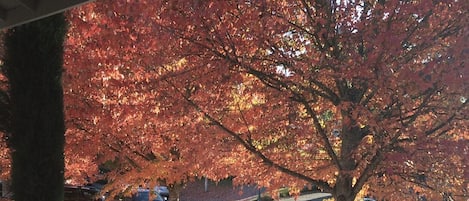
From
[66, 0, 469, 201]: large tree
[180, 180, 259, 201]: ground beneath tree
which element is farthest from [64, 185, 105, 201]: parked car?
[180, 180, 259, 201]: ground beneath tree

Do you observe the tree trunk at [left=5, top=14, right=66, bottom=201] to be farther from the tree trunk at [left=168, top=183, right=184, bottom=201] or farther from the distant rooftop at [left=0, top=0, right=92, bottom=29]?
the tree trunk at [left=168, top=183, right=184, bottom=201]

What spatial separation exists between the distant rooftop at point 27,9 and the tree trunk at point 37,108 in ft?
1.73

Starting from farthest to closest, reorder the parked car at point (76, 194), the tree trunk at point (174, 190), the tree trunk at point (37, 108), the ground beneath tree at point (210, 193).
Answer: the ground beneath tree at point (210, 193) < the parked car at point (76, 194) < the tree trunk at point (174, 190) < the tree trunk at point (37, 108)

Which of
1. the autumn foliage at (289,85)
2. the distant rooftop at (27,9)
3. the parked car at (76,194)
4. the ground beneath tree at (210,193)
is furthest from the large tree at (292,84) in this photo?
the ground beneath tree at (210,193)

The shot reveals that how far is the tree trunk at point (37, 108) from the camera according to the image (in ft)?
20.1

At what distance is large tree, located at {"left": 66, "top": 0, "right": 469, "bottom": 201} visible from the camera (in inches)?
259

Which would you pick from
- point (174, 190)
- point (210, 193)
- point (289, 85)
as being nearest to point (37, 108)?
point (289, 85)

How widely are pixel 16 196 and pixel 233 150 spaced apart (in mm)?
3572

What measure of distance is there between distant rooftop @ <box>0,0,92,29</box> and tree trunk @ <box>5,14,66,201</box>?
0.53m

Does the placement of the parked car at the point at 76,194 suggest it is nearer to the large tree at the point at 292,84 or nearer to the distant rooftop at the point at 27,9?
the large tree at the point at 292,84

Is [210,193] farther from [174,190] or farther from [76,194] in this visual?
[174,190]

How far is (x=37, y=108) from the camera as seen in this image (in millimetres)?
6211

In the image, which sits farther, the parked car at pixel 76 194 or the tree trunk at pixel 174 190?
the parked car at pixel 76 194

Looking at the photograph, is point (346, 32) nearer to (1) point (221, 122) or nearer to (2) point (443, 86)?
(2) point (443, 86)
